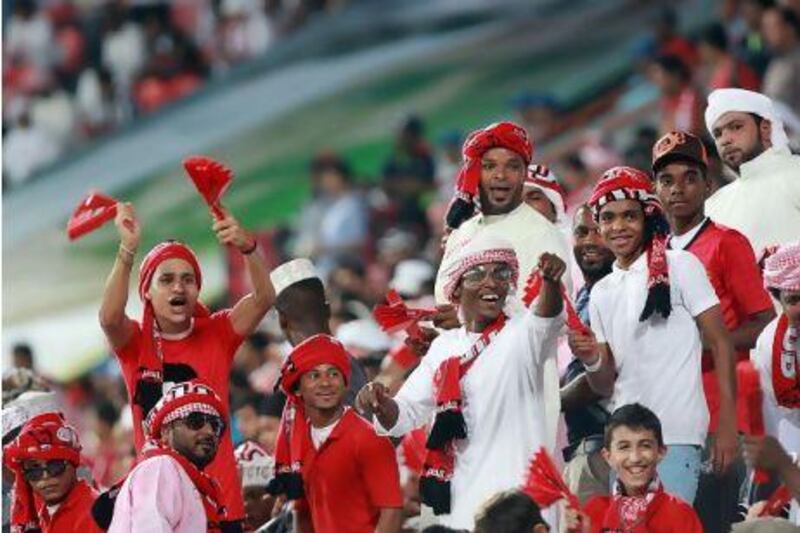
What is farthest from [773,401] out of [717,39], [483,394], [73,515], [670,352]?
[717,39]

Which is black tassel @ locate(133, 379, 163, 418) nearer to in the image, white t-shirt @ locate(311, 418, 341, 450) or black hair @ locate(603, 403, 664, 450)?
white t-shirt @ locate(311, 418, 341, 450)

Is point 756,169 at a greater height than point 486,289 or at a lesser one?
greater

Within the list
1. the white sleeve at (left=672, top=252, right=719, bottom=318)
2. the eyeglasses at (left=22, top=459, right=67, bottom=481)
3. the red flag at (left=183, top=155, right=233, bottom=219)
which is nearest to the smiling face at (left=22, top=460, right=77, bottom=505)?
the eyeglasses at (left=22, top=459, right=67, bottom=481)

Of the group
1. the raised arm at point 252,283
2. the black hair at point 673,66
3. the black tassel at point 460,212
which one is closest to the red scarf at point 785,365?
the black tassel at point 460,212

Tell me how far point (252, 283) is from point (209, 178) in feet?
1.64

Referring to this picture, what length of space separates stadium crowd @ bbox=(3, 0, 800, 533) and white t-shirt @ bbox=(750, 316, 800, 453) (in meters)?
0.01

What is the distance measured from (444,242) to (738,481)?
168 cm

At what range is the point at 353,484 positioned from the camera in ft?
38.9

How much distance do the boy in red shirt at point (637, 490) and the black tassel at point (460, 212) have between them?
146cm

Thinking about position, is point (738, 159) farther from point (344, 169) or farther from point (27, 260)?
point (27, 260)

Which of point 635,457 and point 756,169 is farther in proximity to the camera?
point 756,169

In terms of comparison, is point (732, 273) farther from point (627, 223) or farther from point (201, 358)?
point (201, 358)

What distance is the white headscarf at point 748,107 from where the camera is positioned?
12.7m

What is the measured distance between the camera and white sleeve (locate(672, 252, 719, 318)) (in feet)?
37.9
